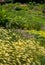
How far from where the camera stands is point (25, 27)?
1627 cm

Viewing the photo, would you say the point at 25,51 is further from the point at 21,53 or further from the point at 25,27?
the point at 25,27

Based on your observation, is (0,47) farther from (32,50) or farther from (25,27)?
(25,27)

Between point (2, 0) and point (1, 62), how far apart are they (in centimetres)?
3272

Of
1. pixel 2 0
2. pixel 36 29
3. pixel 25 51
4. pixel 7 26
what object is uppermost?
pixel 25 51

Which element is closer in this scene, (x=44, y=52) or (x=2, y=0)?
(x=44, y=52)

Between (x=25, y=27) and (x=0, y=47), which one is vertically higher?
(x=0, y=47)

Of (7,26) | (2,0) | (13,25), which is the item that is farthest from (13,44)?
(2,0)

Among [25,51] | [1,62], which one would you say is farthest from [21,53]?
[1,62]

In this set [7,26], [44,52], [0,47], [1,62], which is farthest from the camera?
[7,26]

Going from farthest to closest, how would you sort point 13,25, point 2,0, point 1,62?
point 2,0 < point 13,25 < point 1,62

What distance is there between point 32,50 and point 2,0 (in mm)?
30971

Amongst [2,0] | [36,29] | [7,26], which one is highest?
[7,26]

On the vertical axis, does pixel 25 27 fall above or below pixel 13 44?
below

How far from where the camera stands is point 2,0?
40.8 metres
